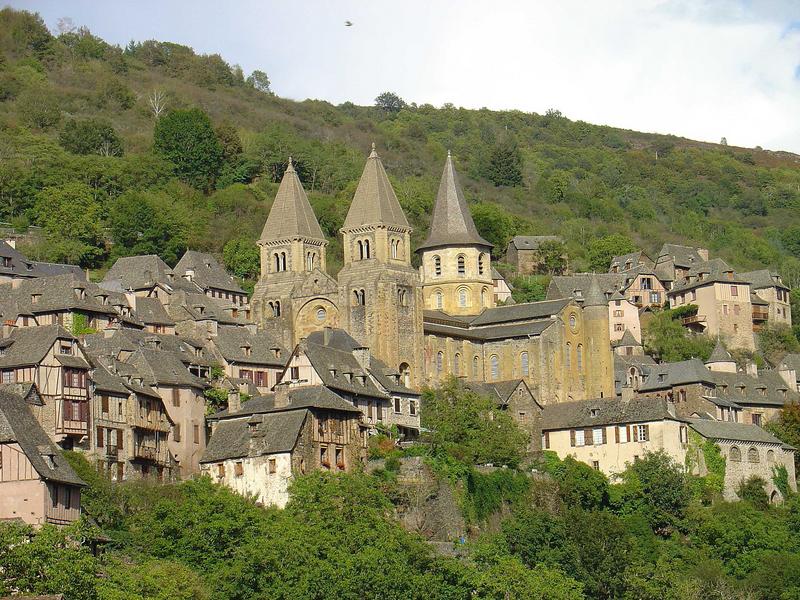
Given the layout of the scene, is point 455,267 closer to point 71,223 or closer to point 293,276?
point 293,276

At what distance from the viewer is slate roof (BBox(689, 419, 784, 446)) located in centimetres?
10121

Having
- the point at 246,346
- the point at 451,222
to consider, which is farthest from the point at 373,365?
the point at 451,222

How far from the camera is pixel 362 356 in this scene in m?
97.0

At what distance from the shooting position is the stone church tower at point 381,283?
4119 inches

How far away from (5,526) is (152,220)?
6883 cm

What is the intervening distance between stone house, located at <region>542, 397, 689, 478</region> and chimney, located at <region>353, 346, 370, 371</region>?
12180mm

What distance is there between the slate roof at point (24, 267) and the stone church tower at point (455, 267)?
78.3ft

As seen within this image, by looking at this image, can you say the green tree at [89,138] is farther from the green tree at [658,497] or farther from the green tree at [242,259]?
the green tree at [658,497]

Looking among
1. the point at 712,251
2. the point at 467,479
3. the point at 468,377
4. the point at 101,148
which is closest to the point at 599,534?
the point at 467,479

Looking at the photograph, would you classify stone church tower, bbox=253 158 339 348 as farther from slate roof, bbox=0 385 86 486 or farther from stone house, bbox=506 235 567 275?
stone house, bbox=506 235 567 275

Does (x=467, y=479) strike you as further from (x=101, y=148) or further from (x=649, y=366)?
(x=101, y=148)

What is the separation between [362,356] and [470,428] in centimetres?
732

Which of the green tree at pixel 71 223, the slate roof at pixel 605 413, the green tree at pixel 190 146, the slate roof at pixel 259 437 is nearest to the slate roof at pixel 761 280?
the slate roof at pixel 605 413

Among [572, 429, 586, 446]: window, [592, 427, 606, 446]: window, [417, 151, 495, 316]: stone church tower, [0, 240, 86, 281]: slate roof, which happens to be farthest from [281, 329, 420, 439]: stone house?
[0, 240, 86, 281]: slate roof
